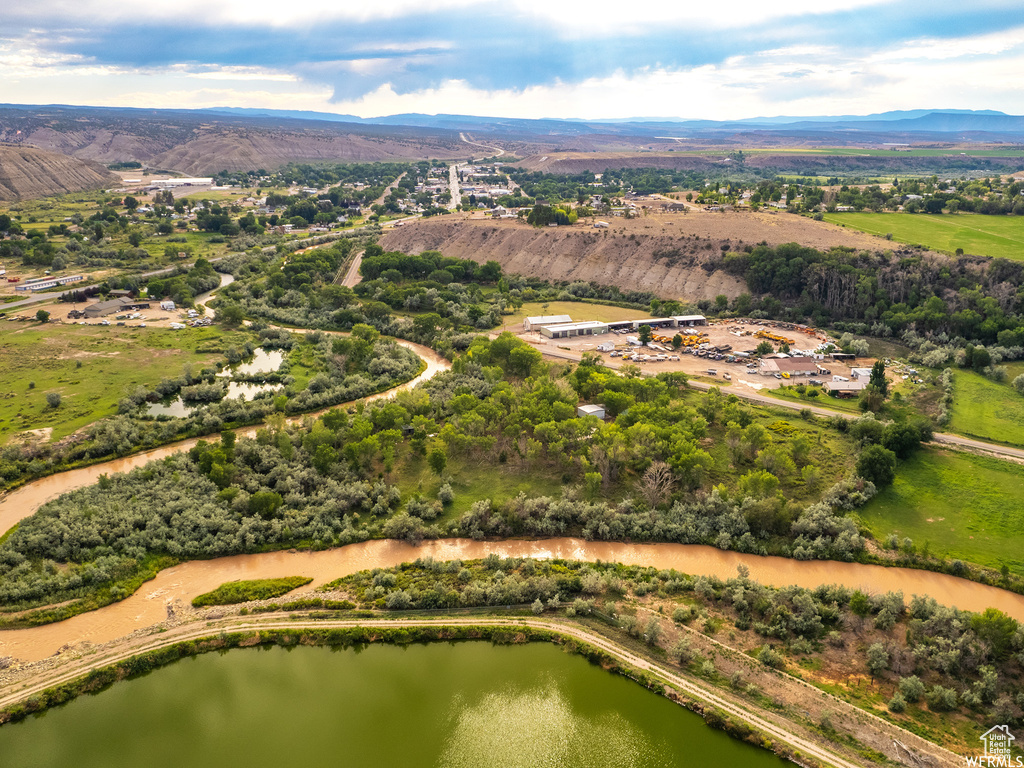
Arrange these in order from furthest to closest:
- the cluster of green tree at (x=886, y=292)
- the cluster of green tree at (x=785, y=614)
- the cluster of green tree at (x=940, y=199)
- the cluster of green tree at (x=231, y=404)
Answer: the cluster of green tree at (x=940, y=199) → the cluster of green tree at (x=886, y=292) → the cluster of green tree at (x=231, y=404) → the cluster of green tree at (x=785, y=614)

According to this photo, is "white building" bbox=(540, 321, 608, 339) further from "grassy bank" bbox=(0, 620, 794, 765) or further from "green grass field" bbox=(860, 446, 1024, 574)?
"grassy bank" bbox=(0, 620, 794, 765)

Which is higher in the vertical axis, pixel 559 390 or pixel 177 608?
pixel 559 390

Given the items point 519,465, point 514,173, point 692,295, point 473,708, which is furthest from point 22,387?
point 514,173

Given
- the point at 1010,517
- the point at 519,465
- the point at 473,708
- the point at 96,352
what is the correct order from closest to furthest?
1. the point at 473,708
2. the point at 1010,517
3. the point at 519,465
4. the point at 96,352

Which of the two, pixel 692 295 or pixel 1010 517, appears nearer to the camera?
pixel 1010 517

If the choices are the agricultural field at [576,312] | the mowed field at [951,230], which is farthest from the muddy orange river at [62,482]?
the mowed field at [951,230]

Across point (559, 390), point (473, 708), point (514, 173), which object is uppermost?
point (514, 173)

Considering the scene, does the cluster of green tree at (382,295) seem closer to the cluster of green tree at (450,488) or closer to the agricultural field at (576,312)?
the agricultural field at (576,312)

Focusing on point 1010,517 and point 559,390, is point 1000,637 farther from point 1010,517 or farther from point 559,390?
point 559,390
